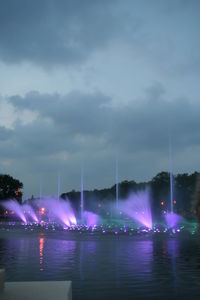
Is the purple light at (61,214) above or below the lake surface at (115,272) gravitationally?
above

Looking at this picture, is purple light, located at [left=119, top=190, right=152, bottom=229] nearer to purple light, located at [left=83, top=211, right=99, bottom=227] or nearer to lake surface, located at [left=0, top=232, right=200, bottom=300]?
purple light, located at [left=83, top=211, right=99, bottom=227]

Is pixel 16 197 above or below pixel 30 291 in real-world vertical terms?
above

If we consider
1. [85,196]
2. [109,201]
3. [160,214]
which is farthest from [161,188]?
[85,196]

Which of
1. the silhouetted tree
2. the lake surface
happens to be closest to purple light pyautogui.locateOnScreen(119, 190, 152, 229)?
the lake surface

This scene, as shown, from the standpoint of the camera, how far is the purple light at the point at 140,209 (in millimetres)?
63941

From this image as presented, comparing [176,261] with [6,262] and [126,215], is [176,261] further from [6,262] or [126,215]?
[126,215]

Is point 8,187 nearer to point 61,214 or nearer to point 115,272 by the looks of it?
point 61,214

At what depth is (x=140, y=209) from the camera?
71.5 metres

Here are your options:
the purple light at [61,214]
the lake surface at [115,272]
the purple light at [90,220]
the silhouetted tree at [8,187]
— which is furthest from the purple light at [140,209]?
the silhouetted tree at [8,187]

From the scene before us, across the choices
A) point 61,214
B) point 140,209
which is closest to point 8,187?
point 61,214

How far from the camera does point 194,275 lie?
1178 centimetres

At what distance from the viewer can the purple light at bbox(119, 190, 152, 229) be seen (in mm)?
63941

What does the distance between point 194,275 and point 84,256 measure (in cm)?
605

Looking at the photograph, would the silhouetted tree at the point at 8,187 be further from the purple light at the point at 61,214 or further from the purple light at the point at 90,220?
the purple light at the point at 90,220
